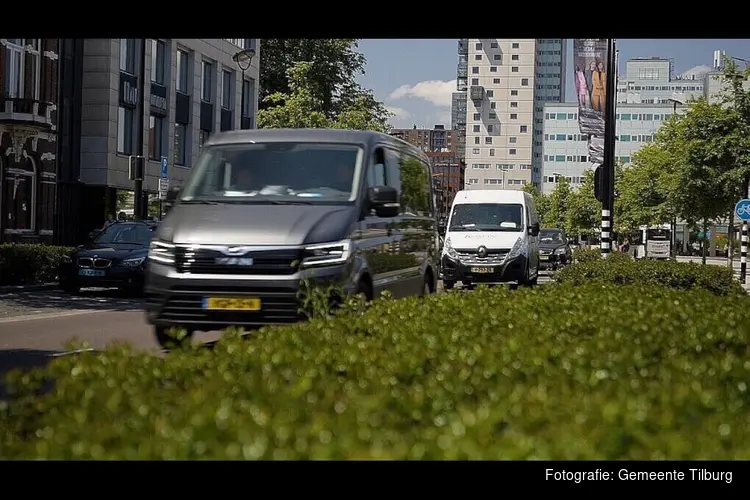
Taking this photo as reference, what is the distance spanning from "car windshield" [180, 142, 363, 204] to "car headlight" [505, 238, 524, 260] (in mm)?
13407

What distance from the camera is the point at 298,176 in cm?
1130

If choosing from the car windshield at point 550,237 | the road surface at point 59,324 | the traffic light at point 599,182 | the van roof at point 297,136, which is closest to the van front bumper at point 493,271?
the traffic light at point 599,182

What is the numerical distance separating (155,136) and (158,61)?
3114 mm

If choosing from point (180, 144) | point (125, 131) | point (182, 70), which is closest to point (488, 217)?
point (125, 131)

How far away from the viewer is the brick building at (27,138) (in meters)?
34.4

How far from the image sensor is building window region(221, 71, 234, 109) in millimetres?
52256

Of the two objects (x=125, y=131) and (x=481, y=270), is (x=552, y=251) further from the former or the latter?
(x=481, y=270)

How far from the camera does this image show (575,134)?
170 m

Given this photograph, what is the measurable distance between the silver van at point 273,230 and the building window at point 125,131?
104ft

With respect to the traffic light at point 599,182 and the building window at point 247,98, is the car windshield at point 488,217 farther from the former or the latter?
the building window at point 247,98

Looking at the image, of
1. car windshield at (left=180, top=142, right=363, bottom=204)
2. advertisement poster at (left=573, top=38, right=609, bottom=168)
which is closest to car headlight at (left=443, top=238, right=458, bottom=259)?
advertisement poster at (left=573, top=38, right=609, bottom=168)

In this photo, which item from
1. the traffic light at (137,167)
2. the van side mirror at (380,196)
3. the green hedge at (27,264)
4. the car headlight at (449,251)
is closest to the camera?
the van side mirror at (380,196)

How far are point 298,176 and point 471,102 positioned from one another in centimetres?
15315
